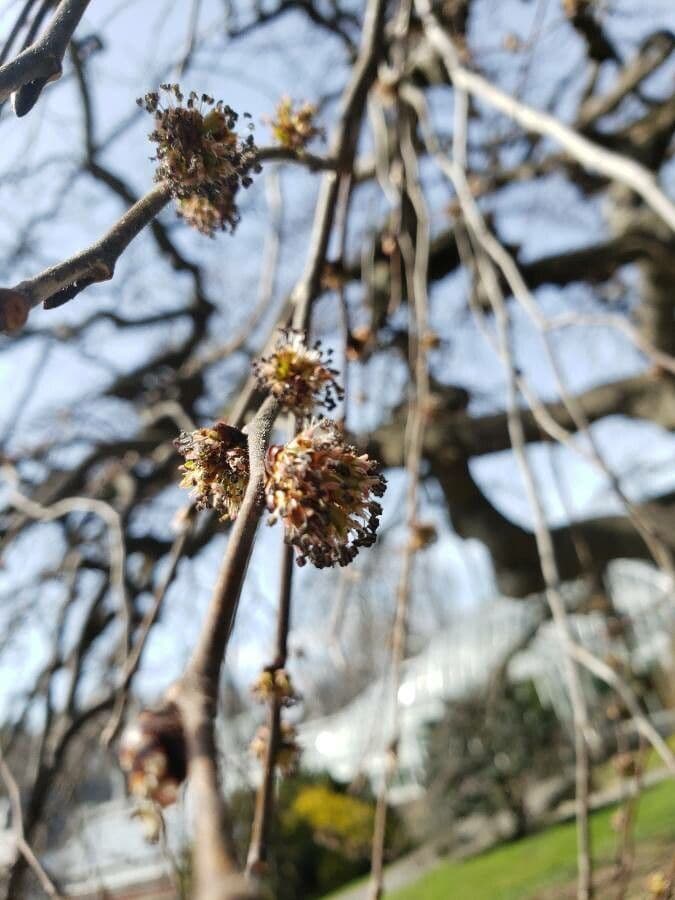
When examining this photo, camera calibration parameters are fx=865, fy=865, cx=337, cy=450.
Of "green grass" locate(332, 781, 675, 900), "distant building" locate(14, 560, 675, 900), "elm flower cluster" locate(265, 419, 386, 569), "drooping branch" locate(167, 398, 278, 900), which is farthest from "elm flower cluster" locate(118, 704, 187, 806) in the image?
"green grass" locate(332, 781, 675, 900)

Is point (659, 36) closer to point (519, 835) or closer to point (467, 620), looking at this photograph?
point (519, 835)

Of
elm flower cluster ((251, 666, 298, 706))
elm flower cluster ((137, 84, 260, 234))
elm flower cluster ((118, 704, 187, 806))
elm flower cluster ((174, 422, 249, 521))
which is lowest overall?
elm flower cluster ((118, 704, 187, 806))

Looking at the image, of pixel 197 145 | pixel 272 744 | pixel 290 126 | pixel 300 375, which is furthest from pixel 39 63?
pixel 272 744

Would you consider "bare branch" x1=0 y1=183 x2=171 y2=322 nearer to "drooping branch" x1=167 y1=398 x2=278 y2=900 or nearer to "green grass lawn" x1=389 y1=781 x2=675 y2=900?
"drooping branch" x1=167 y1=398 x2=278 y2=900

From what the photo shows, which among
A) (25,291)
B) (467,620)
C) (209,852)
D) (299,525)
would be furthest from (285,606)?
(467,620)

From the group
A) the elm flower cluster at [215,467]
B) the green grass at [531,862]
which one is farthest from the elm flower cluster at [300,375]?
the green grass at [531,862]

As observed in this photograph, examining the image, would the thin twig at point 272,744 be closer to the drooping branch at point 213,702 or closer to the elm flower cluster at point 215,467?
the elm flower cluster at point 215,467
